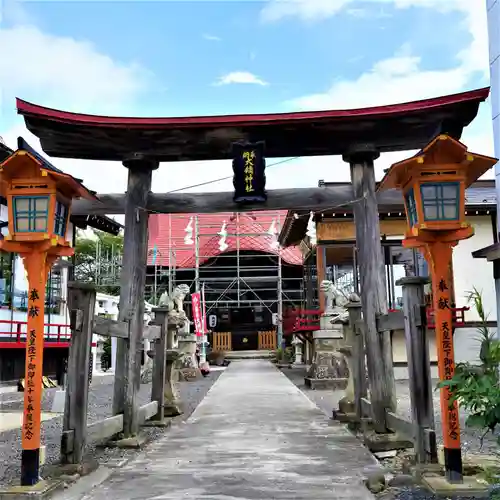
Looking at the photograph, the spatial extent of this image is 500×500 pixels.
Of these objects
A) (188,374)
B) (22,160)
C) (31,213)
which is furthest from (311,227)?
(22,160)

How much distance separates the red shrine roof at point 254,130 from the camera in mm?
7492

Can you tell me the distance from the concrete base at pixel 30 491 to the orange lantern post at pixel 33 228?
0.68 ft

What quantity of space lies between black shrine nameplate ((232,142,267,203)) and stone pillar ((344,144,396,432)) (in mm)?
1308

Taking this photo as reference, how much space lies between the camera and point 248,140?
7.99 m

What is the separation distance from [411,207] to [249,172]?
3.01m

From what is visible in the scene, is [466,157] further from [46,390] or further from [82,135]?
[46,390]

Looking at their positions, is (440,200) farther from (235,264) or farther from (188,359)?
(235,264)

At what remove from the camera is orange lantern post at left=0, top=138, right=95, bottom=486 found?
497 cm

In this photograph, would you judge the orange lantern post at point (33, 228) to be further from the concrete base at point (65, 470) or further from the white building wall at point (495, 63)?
the white building wall at point (495, 63)

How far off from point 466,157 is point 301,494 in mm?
3314

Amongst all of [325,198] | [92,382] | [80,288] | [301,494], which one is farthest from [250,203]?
[92,382]

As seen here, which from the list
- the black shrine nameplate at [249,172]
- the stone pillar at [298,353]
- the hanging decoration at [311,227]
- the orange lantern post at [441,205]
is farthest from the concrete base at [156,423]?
the stone pillar at [298,353]

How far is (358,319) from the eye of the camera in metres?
8.30

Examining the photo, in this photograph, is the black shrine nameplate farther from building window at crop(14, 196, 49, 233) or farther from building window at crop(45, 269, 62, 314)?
building window at crop(45, 269, 62, 314)
